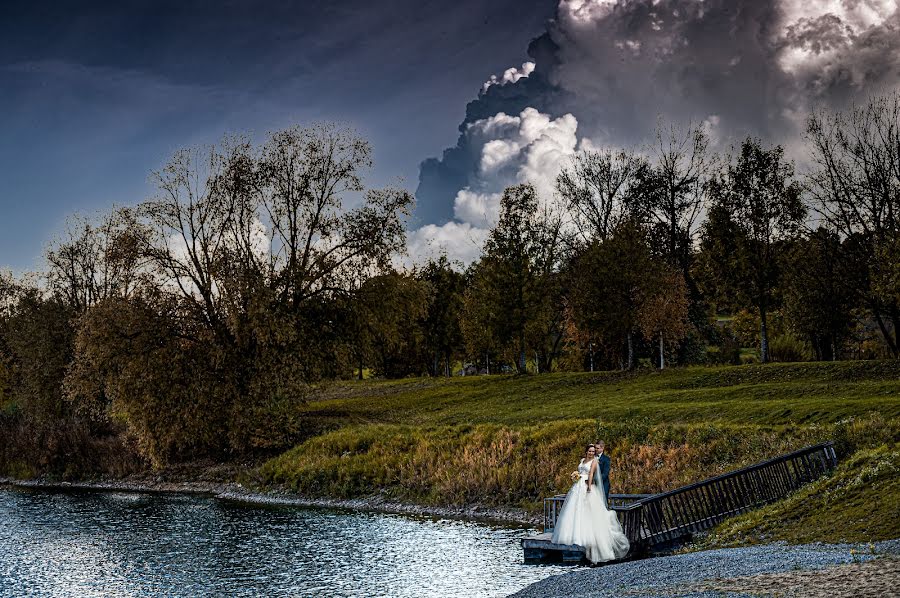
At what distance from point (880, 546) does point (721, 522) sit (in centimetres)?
848

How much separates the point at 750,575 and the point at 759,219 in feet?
188

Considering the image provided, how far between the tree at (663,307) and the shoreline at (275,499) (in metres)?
30.7

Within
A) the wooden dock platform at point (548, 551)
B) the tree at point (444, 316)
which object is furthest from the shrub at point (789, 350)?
the wooden dock platform at point (548, 551)

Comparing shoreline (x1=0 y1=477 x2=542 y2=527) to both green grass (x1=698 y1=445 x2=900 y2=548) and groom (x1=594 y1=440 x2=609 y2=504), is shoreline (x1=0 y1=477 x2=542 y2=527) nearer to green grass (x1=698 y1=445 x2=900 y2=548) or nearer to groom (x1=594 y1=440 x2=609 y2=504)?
groom (x1=594 y1=440 x2=609 y2=504)

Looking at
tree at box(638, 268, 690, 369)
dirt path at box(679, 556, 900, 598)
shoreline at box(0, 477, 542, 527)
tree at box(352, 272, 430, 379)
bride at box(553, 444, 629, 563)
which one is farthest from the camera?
tree at box(638, 268, 690, 369)

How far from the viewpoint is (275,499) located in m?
43.8

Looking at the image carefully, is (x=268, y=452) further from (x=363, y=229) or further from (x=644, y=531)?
(x=644, y=531)

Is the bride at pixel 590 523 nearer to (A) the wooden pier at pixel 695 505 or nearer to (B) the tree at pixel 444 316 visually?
(A) the wooden pier at pixel 695 505

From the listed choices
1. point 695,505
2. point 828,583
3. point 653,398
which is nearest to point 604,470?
point 695,505

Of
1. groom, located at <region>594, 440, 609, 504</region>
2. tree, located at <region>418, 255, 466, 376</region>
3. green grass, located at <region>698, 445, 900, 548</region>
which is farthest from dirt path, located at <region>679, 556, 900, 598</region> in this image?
tree, located at <region>418, 255, 466, 376</region>

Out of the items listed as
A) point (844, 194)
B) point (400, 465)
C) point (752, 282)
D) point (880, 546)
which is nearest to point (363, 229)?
point (400, 465)

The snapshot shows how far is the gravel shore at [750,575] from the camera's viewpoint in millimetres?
14359

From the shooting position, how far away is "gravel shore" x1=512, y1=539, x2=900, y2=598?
14.4m

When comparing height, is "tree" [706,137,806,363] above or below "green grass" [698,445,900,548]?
above
